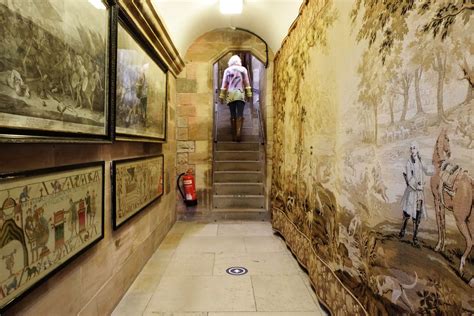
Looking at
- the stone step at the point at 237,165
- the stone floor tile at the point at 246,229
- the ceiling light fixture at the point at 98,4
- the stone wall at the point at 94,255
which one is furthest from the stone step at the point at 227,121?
the ceiling light fixture at the point at 98,4

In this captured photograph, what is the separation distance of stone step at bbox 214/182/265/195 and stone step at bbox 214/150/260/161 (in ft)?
2.35

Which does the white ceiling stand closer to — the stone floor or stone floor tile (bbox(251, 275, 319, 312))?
the stone floor

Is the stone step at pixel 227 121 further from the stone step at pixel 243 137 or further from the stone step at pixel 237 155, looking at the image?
the stone step at pixel 237 155

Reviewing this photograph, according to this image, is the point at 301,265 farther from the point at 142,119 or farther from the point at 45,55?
the point at 45,55

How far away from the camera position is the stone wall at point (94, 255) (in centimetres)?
109

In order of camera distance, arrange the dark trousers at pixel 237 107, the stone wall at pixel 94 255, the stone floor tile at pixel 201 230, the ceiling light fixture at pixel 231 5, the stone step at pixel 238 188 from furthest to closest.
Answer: the dark trousers at pixel 237 107 → the stone step at pixel 238 188 → the stone floor tile at pixel 201 230 → the ceiling light fixture at pixel 231 5 → the stone wall at pixel 94 255

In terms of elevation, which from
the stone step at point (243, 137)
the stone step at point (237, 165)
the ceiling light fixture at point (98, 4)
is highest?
the ceiling light fixture at point (98, 4)

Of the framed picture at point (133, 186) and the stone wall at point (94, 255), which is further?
the framed picture at point (133, 186)

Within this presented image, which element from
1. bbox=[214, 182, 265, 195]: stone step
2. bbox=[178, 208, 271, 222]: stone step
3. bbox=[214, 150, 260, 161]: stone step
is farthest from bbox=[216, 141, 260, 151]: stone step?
bbox=[178, 208, 271, 222]: stone step

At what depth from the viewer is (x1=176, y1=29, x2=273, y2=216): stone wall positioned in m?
4.36

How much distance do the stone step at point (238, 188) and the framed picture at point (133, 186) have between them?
174 centimetres

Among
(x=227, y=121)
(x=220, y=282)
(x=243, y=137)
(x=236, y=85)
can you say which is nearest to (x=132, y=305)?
(x=220, y=282)

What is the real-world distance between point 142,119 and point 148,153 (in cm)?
48

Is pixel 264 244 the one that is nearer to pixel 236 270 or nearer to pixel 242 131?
pixel 236 270
